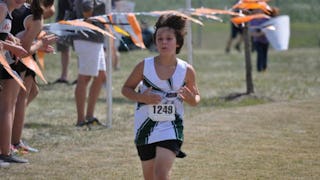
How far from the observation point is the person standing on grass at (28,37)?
8406 mm

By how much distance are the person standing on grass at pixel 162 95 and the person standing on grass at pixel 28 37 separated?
1882 mm

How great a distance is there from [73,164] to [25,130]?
2492 mm

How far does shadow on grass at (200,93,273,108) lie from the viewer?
13672 millimetres

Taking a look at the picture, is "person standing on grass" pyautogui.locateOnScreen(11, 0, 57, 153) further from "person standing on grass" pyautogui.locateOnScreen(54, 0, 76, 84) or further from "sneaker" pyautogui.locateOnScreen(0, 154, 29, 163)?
"person standing on grass" pyautogui.locateOnScreen(54, 0, 76, 84)

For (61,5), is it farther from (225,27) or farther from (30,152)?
(225,27)

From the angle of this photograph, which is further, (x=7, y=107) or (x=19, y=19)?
(x=19, y=19)

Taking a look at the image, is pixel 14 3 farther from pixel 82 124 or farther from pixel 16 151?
pixel 82 124

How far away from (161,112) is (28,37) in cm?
229

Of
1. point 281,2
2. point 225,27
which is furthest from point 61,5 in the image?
point 225,27

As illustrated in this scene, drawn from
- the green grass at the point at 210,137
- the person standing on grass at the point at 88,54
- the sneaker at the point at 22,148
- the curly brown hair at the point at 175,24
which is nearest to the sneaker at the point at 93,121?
the person standing on grass at the point at 88,54

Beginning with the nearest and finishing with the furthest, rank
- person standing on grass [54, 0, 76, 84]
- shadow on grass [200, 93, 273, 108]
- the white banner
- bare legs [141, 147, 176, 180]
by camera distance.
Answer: bare legs [141, 147, 176, 180], person standing on grass [54, 0, 76, 84], shadow on grass [200, 93, 273, 108], the white banner

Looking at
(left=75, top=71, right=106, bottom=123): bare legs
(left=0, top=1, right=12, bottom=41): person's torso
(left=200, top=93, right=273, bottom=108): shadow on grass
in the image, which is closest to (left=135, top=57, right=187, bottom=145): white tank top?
(left=0, top=1, right=12, bottom=41): person's torso

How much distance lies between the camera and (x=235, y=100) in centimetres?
1400

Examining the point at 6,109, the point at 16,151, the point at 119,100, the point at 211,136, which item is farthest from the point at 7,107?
the point at 119,100
